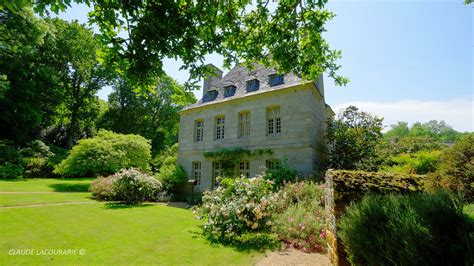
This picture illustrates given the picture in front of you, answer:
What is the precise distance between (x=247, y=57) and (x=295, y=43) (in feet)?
4.10

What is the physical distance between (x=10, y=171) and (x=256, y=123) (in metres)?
19.0

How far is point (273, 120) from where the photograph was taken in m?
13.6

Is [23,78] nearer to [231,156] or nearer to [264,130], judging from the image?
[231,156]

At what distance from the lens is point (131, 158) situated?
57.3 ft

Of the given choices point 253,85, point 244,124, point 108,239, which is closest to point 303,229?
point 108,239

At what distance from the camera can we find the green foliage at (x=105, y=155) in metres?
15.8

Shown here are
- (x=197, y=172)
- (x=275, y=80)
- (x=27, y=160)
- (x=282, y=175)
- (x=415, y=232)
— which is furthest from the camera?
(x=27, y=160)

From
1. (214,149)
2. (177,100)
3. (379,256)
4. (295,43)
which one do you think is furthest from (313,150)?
(379,256)

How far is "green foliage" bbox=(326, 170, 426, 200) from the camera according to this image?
141 inches

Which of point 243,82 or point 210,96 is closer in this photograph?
point 243,82

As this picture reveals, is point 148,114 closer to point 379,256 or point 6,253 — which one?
point 6,253

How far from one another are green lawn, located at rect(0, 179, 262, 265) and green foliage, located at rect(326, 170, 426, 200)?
243 cm

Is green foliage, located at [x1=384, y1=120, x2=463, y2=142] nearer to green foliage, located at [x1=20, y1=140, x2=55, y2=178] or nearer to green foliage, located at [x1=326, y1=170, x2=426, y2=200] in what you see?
green foliage, located at [x1=326, y1=170, x2=426, y2=200]

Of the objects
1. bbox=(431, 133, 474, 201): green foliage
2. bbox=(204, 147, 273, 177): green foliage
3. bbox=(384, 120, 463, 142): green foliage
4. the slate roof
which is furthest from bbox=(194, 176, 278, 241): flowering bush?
bbox=(384, 120, 463, 142): green foliage
